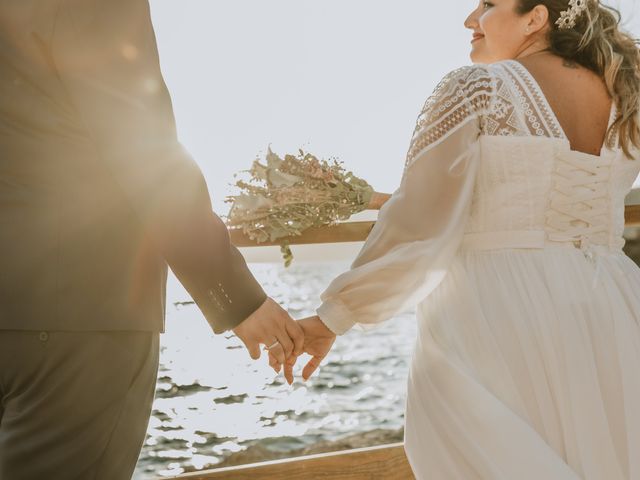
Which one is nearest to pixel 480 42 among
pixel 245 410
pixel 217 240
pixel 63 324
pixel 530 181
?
pixel 530 181

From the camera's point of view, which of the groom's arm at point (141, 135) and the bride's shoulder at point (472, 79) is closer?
the groom's arm at point (141, 135)

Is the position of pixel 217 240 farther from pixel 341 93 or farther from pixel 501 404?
pixel 341 93

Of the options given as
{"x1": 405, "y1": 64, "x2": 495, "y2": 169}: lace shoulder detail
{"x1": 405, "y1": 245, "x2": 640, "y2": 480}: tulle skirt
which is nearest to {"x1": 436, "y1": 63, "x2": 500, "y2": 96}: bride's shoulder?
{"x1": 405, "y1": 64, "x2": 495, "y2": 169}: lace shoulder detail

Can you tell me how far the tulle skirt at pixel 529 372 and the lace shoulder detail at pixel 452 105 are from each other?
0.35 meters

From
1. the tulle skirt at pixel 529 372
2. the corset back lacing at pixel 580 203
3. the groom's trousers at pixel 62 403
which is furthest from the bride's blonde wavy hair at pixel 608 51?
the groom's trousers at pixel 62 403

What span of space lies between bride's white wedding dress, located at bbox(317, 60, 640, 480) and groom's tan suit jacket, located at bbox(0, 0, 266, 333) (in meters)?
0.81

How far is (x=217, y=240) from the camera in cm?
157

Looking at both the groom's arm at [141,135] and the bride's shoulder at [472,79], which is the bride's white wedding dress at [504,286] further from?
the groom's arm at [141,135]

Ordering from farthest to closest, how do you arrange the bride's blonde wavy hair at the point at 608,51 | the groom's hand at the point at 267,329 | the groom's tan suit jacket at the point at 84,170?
the bride's blonde wavy hair at the point at 608,51
the groom's hand at the point at 267,329
the groom's tan suit jacket at the point at 84,170

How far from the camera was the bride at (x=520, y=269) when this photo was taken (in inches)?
76.5

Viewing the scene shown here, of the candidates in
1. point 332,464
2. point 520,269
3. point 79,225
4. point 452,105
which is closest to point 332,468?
point 332,464

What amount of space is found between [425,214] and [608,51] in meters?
0.77

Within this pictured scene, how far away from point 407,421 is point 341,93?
1674 inches

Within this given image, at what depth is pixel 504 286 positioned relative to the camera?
6.82ft
